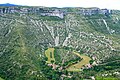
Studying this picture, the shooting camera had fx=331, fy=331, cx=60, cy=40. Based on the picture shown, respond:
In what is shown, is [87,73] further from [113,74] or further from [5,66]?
[5,66]

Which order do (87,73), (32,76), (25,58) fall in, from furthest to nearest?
(25,58)
(87,73)
(32,76)

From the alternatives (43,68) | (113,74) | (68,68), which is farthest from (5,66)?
(113,74)

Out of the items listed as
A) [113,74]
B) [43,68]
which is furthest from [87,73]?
[43,68]

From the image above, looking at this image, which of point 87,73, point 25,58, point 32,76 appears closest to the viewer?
Answer: point 32,76

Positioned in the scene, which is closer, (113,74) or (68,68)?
(113,74)

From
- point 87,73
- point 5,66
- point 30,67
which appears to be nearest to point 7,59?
point 5,66

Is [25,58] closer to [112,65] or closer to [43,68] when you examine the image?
[43,68]

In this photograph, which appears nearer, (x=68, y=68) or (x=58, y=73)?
(x=58, y=73)
